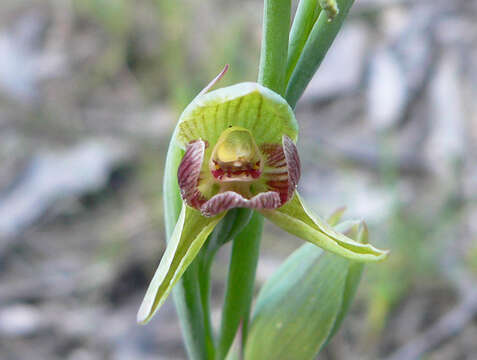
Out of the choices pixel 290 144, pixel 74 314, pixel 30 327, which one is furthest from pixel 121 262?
pixel 290 144

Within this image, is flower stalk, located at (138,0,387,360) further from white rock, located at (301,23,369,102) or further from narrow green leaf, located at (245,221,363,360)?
white rock, located at (301,23,369,102)

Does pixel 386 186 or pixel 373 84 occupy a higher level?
pixel 373 84

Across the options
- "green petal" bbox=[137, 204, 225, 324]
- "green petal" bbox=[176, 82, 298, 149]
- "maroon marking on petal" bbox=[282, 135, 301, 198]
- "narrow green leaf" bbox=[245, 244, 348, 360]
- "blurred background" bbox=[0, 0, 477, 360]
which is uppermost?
"green petal" bbox=[176, 82, 298, 149]

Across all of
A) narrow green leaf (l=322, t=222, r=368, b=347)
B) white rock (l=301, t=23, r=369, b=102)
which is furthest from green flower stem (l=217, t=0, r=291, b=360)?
white rock (l=301, t=23, r=369, b=102)

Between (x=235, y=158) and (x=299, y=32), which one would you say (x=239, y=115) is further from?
(x=299, y=32)

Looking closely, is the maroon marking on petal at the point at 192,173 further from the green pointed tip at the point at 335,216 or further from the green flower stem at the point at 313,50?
the green pointed tip at the point at 335,216

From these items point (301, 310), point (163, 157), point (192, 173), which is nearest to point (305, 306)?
point (301, 310)

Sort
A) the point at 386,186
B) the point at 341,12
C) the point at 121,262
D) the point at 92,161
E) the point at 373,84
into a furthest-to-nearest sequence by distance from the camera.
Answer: the point at 373,84
the point at 92,161
the point at 386,186
the point at 121,262
the point at 341,12

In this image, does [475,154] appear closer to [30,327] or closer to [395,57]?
[395,57]
